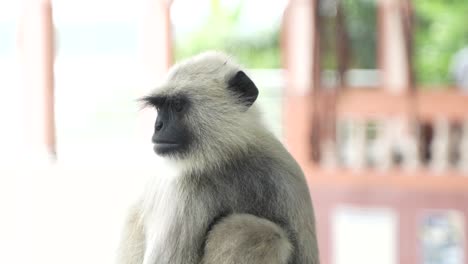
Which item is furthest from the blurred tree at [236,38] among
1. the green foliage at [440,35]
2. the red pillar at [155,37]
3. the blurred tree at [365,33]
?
the red pillar at [155,37]

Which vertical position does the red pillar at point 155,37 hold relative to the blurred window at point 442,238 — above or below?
above

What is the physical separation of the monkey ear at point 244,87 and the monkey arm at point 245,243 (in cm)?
25

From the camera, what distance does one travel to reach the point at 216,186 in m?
1.30

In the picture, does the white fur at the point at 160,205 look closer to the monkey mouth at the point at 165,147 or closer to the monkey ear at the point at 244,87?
the monkey mouth at the point at 165,147

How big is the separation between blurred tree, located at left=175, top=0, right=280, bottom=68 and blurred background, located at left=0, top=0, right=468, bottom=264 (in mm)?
2421

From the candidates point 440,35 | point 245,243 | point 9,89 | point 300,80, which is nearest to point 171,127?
point 245,243

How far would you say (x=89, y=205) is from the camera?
305 centimetres

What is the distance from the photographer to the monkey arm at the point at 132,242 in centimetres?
139

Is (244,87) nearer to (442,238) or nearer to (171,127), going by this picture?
(171,127)

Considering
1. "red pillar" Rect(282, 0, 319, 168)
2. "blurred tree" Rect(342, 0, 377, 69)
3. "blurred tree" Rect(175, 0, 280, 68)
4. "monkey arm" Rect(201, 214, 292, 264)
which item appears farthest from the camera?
"blurred tree" Rect(342, 0, 377, 69)

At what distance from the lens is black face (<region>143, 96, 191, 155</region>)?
1.32 m

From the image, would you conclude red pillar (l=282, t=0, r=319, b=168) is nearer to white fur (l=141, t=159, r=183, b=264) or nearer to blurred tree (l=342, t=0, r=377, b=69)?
white fur (l=141, t=159, r=183, b=264)

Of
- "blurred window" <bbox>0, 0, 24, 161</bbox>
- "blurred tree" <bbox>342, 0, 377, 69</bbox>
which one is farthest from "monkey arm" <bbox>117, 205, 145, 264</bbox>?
"blurred tree" <bbox>342, 0, 377, 69</bbox>

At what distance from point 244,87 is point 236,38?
528 centimetres
